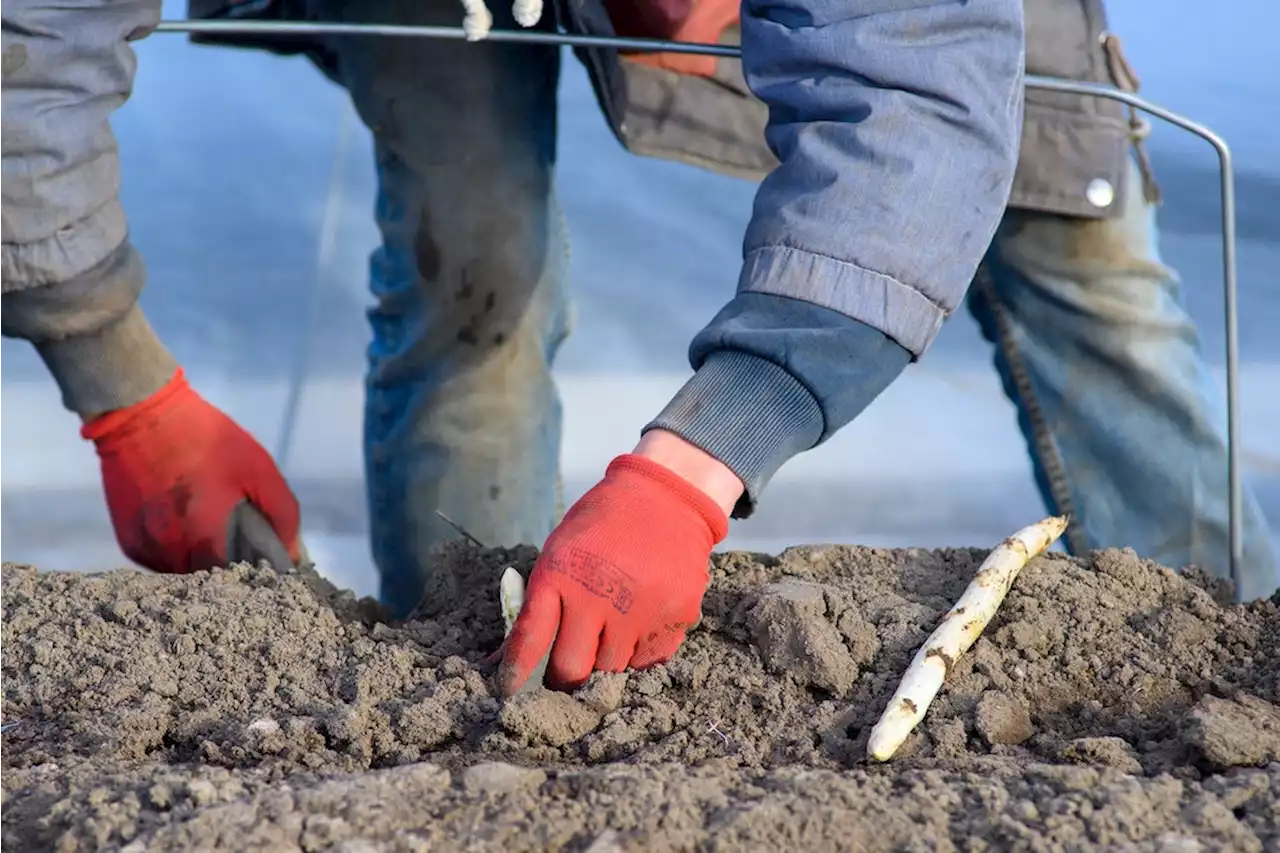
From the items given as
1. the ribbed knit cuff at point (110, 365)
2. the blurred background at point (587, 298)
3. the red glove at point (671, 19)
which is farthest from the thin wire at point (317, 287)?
the red glove at point (671, 19)

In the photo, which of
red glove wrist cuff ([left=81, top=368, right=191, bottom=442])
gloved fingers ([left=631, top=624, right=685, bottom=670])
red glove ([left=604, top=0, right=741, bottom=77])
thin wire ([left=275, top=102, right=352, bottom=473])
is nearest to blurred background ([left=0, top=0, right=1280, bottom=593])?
thin wire ([left=275, top=102, right=352, bottom=473])

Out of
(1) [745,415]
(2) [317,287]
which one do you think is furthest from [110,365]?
(2) [317,287]

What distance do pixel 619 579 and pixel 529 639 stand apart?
80 mm

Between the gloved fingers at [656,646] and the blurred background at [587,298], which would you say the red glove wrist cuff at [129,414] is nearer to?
the blurred background at [587,298]

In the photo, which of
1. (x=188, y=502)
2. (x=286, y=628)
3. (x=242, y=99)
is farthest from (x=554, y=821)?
(x=242, y=99)

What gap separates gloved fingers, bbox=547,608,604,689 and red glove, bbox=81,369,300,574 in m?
0.72

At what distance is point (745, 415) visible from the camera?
1.04 meters

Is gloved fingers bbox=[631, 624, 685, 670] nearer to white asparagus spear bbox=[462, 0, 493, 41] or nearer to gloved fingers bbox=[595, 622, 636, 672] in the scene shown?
gloved fingers bbox=[595, 622, 636, 672]

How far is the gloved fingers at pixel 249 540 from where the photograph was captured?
162cm

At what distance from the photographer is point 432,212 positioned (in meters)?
1.77

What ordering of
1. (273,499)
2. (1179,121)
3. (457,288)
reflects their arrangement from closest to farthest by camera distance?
(1179,121)
(273,499)
(457,288)

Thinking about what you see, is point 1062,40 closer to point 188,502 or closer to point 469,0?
point 469,0

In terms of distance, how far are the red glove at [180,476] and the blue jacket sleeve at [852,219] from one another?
777mm

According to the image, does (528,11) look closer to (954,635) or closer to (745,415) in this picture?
(745,415)
